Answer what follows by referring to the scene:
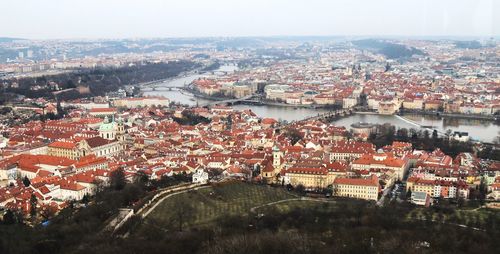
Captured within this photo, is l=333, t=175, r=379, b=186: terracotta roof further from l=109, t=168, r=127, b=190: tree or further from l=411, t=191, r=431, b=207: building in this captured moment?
l=109, t=168, r=127, b=190: tree

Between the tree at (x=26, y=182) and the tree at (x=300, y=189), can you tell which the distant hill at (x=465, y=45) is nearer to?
the tree at (x=300, y=189)

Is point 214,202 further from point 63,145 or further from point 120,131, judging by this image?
point 120,131

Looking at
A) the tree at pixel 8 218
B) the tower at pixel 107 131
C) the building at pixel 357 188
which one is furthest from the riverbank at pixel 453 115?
Result: the tree at pixel 8 218

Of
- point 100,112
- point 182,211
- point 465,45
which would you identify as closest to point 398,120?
point 100,112

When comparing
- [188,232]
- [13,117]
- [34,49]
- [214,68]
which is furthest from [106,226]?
[34,49]

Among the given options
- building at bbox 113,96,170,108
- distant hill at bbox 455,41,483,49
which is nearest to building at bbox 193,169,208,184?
building at bbox 113,96,170,108

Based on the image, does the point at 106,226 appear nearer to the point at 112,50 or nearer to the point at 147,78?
the point at 147,78
